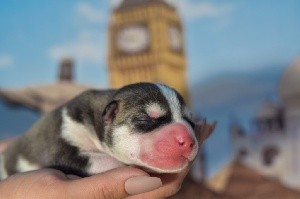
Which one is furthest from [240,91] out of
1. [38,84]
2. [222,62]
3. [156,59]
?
[38,84]

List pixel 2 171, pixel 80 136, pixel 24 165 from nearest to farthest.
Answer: pixel 80 136 → pixel 24 165 → pixel 2 171

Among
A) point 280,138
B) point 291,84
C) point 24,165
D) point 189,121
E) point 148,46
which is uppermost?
point 189,121

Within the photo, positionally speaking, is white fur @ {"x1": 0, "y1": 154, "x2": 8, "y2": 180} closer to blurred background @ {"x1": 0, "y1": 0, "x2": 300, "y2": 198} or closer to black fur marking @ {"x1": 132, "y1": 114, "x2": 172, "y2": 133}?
black fur marking @ {"x1": 132, "y1": 114, "x2": 172, "y2": 133}

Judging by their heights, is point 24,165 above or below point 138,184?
below

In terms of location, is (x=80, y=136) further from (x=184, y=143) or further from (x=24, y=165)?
(x=184, y=143)

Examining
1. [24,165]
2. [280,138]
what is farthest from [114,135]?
[280,138]

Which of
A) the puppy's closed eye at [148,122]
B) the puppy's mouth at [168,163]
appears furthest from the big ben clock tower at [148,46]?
the puppy's mouth at [168,163]

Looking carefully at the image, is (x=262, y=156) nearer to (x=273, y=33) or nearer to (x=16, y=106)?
(x=273, y=33)

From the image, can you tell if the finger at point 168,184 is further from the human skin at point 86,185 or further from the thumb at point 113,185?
the thumb at point 113,185

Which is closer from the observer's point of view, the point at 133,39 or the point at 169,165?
the point at 169,165
